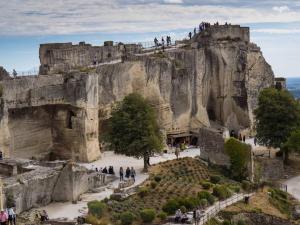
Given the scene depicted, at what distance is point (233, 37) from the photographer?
64.0 m

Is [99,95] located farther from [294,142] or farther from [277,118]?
[294,142]

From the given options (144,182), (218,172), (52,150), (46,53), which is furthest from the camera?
(46,53)

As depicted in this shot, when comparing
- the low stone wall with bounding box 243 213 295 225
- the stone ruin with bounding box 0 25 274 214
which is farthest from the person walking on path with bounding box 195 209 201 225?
the stone ruin with bounding box 0 25 274 214

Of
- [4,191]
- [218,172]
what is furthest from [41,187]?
[218,172]

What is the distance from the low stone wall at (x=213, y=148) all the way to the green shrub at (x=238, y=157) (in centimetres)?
63

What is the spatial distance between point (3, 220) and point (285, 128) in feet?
103

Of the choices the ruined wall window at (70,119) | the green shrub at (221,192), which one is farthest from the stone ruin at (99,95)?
the green shrub at (221,192)

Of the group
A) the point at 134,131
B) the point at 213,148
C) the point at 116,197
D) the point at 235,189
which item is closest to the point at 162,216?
the point at 116,197

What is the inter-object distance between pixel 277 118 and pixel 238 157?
9714 millimetres

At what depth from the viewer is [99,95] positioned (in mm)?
50094

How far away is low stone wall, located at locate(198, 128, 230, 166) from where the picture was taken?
150ft

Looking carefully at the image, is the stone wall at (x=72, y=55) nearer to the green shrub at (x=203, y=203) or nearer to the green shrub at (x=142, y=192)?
the green shrub at (x=142, y=192)

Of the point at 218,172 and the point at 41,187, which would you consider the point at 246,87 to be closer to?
the point at 218,172

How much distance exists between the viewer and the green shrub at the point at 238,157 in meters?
44.6
